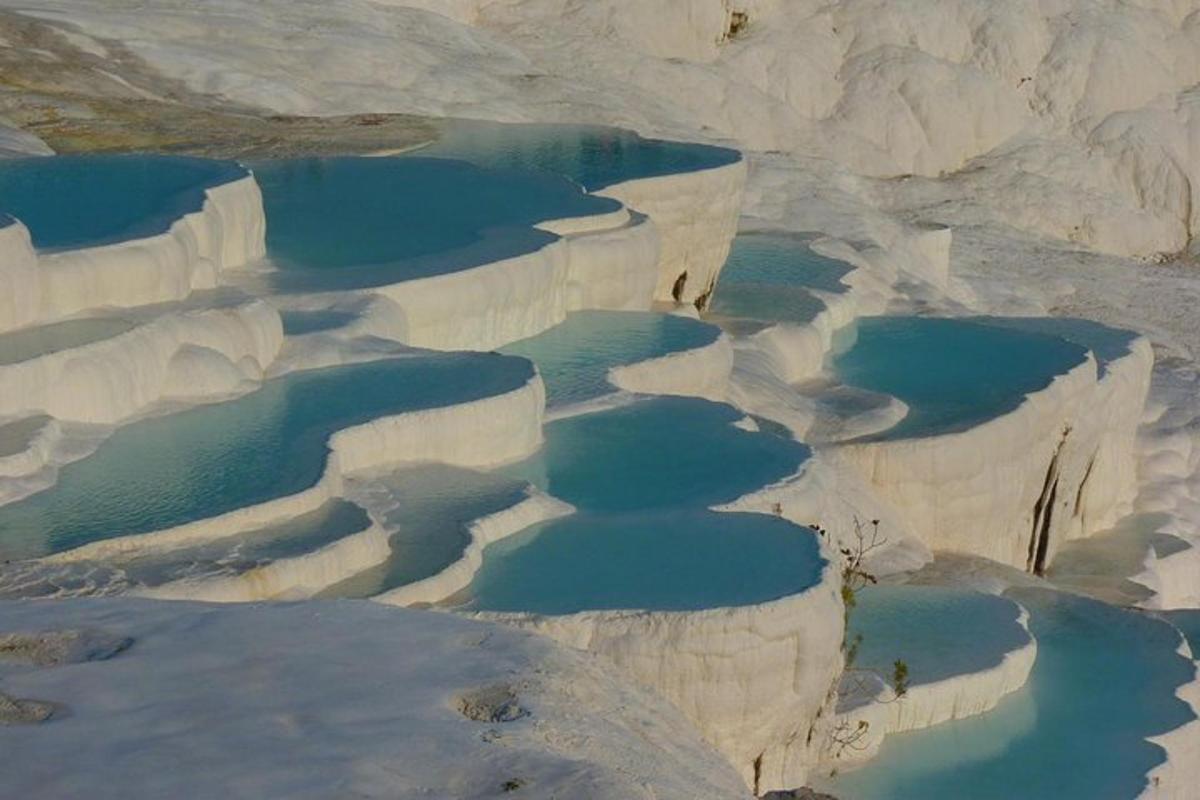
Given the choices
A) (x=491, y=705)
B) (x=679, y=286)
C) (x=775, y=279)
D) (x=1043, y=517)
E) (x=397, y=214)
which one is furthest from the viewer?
(x=775, y=279)

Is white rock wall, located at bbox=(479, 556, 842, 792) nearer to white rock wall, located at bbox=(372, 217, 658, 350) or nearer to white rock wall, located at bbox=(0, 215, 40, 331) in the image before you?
white rock wall, located at bbox=(0, 215, 40, 331)

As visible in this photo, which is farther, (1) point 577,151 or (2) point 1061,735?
(1) point 577,151

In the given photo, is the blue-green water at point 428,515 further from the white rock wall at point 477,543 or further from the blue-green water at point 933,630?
the blue-green water at point 933,630

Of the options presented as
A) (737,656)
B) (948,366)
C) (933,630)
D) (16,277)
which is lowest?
(933,630)

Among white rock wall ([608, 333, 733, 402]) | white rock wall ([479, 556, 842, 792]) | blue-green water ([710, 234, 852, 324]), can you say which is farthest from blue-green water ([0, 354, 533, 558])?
blue-green water ([710, 234, 852, 324])

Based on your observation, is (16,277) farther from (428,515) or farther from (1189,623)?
(1189,623)

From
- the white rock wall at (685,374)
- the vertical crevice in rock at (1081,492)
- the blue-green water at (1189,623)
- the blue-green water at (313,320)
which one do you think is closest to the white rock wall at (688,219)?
the white rock wall at (685,374)

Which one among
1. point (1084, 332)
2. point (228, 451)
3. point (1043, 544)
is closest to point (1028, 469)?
point (1043, 544)
